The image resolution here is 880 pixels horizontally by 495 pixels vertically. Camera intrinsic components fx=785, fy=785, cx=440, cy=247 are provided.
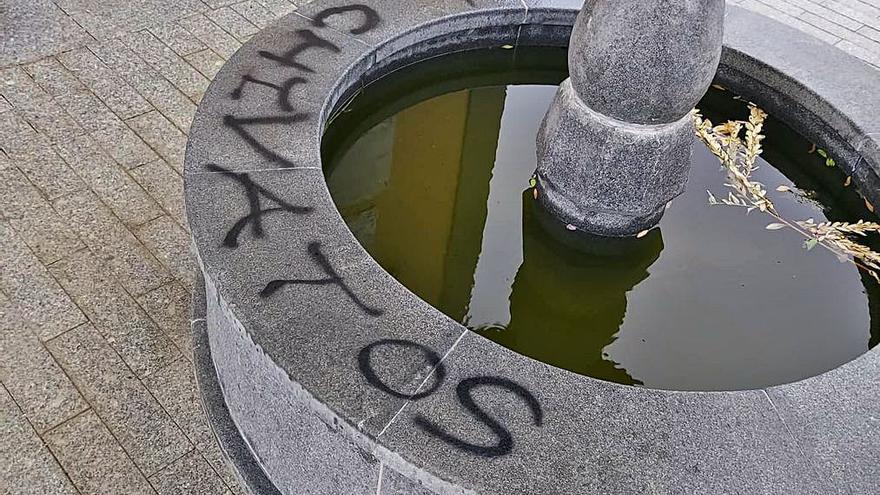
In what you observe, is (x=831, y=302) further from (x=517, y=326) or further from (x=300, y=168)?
(x=300, y=168)

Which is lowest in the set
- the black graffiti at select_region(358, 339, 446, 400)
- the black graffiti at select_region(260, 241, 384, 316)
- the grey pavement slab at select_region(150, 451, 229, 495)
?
the grey pavement slab at select_region(150, 451, 229, 495)

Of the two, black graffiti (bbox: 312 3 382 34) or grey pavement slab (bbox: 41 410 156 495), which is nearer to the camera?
grey pavement slab (bbox: 41 410 156 495)

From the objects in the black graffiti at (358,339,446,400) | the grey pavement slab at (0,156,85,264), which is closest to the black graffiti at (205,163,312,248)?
the black graffiti at (358,339,446,400)

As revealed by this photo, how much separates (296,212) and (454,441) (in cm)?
128

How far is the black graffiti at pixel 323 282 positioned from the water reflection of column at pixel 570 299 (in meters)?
0.79

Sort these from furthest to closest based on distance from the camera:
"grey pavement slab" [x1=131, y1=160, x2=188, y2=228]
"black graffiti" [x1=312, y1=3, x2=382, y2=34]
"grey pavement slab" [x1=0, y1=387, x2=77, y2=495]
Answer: "grey pavement slab" [x1=131, y1=160, x2=188, y2=228], "black graffiti" [x1=312, y1=3, x2=382, y2=34], "grey pavement slab" [x1=0, y1=387, x2=77, y2=495]

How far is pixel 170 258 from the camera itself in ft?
14.7

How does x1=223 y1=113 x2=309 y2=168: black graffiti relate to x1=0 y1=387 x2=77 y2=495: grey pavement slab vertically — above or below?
above

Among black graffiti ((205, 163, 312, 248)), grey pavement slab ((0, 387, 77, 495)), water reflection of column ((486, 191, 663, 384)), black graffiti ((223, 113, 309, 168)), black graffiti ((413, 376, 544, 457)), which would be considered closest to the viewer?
black graffiti ((413, 376, 544, 457))

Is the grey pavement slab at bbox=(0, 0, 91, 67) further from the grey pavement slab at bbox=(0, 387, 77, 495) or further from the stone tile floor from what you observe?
the grey pavement slab at bbox=(0, 387, 77, 495)

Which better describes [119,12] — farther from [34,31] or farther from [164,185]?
[164,185]

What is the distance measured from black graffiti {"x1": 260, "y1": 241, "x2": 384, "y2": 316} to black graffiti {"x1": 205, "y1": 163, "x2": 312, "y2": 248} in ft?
0.80

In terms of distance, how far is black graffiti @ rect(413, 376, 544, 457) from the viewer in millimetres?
2613

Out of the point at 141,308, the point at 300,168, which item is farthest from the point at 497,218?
the point at 141,308
